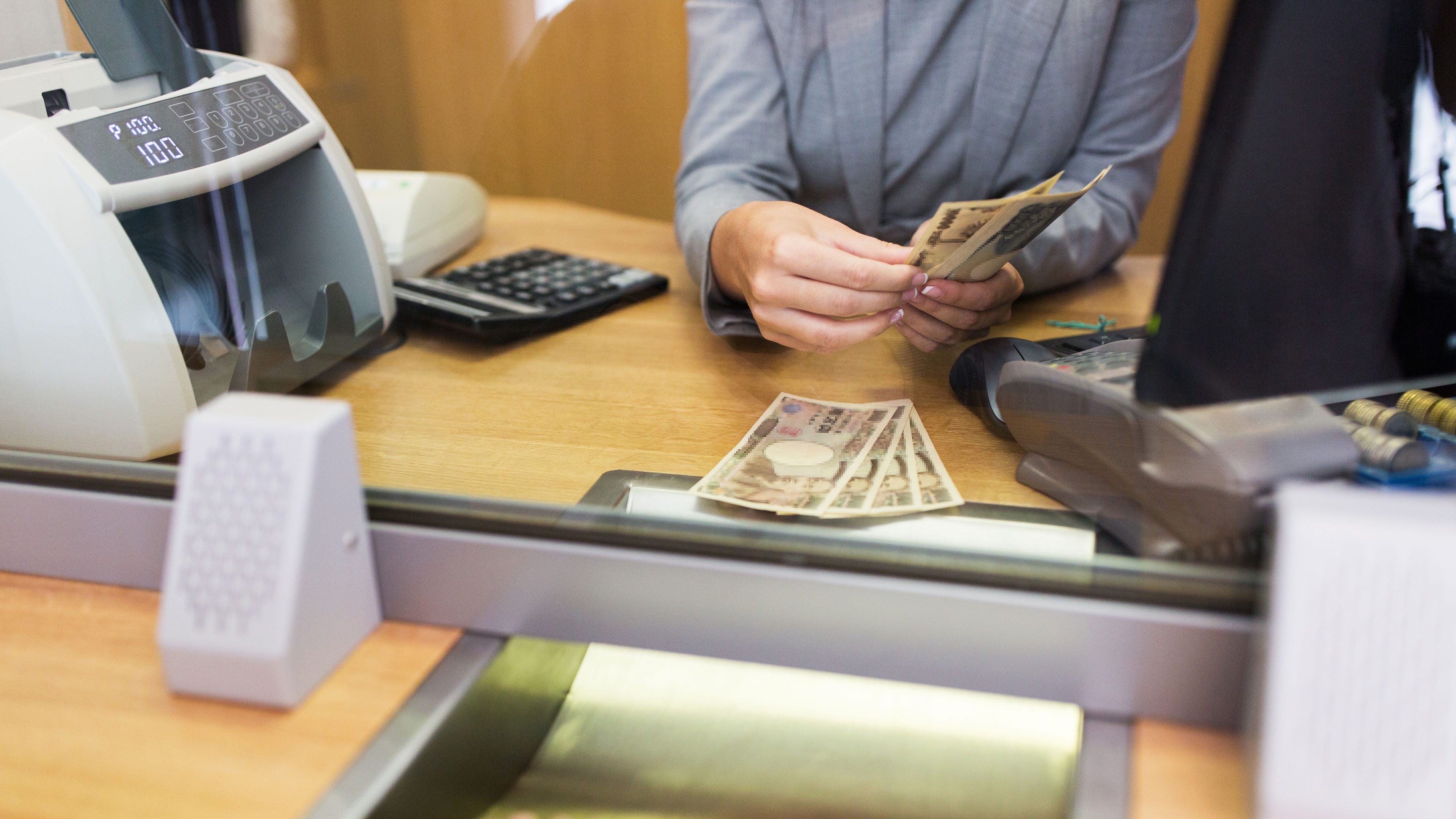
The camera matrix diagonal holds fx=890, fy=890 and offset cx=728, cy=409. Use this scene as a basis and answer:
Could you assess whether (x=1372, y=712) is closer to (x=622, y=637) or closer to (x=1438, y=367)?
(x=1438, y=367)

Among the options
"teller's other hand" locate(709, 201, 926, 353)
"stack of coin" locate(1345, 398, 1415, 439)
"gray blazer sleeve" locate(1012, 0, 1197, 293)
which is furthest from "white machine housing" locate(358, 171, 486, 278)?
"stack of coin" locate(1345, 398, 1415, 439)

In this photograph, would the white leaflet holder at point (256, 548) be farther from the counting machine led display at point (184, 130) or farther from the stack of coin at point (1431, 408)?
the stack of coin at point (1431, 408)

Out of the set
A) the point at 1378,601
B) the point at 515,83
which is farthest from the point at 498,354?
the point at 1378,601

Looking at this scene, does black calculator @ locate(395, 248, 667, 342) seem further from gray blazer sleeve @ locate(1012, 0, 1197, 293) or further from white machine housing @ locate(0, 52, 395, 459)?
gray blazer sleeve @ locate(1012, 0, 1197, 293)

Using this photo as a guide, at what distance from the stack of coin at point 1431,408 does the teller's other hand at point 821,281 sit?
1.13ft

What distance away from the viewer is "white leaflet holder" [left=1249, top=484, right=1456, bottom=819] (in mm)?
→ 412

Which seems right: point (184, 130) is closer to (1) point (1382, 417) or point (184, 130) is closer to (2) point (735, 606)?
(2) point (735, 606)

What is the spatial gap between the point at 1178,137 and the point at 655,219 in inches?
26.1

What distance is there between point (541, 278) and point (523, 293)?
52mm

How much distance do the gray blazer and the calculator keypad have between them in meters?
0.12

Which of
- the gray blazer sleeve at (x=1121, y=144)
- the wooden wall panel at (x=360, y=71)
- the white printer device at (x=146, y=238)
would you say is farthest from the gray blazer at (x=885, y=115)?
the white printer device at (x=146, y=238)

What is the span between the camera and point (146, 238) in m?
0.72

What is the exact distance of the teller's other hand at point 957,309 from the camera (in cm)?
76

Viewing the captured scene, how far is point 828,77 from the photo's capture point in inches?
34.6
